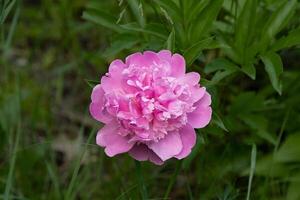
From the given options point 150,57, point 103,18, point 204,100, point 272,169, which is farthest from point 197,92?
point 272,169

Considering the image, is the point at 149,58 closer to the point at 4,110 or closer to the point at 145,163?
the point at 145,163

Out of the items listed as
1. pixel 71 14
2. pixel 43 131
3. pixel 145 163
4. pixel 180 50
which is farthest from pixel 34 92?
pixel 180 50

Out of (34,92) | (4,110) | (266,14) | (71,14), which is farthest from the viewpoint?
(71,14)

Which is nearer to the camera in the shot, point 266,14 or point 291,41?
point 291,41

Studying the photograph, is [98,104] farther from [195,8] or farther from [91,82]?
[195,8]

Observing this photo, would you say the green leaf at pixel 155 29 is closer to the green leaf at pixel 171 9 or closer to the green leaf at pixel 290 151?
the green leaf at pixel 171 9

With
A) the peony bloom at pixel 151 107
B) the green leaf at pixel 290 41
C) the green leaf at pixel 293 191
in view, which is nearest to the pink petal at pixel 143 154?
the peony bloom at pixel 151 107
